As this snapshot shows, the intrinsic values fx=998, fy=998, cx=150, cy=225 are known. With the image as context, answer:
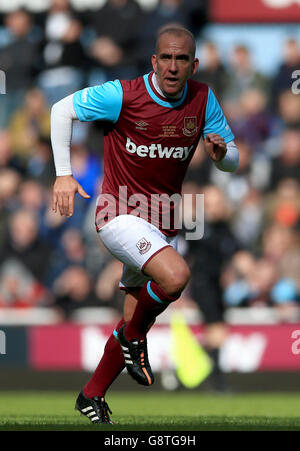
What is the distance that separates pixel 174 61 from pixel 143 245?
123 cm

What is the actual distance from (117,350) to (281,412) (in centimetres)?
237

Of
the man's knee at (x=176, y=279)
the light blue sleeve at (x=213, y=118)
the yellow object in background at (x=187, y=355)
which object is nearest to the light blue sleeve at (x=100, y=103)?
the light blue sleeve at (x=213, y=118)

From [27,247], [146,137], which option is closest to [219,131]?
[146,137]

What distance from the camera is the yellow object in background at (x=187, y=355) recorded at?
1217 centimetres

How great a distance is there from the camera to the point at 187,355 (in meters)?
12.2

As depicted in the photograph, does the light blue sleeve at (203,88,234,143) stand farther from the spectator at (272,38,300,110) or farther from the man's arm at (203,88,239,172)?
the spectator at (272,38,300,110)

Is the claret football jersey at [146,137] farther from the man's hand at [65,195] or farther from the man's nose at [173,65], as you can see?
the man's hand at [65,195]

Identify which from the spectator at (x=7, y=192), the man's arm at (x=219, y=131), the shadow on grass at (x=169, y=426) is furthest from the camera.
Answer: the spectator at (x=7, y=192)

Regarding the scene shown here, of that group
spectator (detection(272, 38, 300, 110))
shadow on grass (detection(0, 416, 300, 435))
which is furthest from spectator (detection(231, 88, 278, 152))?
shadow on grass (detection(0, 416, 300, 435))

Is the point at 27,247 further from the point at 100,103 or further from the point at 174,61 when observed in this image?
the point at 174,61

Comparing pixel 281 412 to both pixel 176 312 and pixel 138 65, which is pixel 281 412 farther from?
pixel 138 65

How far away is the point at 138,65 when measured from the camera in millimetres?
13438

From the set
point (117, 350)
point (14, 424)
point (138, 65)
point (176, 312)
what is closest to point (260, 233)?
point (176, 312)

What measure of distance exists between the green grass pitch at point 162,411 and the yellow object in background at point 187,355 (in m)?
0.21
